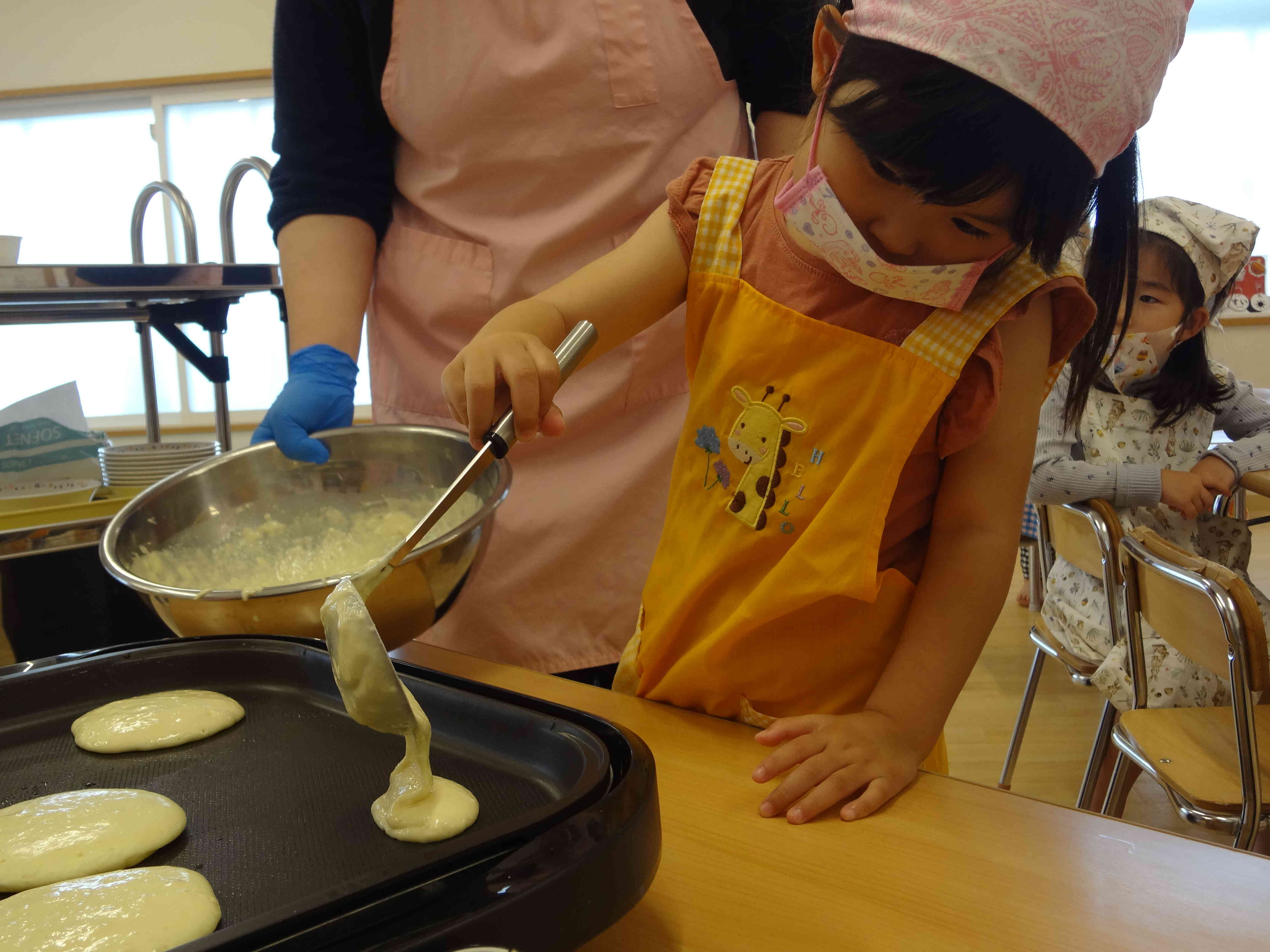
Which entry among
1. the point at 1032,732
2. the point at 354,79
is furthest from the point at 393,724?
the point at 1032,732

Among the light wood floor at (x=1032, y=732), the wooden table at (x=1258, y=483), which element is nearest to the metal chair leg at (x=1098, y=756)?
the light wood floor at (x=1032, y=732)

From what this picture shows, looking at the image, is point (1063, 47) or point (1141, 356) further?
point (1141, 356)

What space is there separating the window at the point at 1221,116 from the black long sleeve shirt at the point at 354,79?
4.27m

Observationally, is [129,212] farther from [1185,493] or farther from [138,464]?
[1185,493]

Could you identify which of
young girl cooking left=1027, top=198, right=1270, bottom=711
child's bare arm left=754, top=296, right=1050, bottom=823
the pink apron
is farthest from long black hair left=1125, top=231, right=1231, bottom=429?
child's bare arm left=754, top=296, right=1050, bottom=823

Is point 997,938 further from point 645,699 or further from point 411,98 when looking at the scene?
point 411,98

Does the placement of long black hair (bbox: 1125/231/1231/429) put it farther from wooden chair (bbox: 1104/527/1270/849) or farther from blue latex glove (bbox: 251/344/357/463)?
blue latex glove (bbox: 251/344/357/463)

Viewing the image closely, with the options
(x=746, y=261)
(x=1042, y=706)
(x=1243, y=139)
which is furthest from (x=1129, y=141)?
(x=1243, y=139)

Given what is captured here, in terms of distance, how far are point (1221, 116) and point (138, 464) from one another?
517 cm

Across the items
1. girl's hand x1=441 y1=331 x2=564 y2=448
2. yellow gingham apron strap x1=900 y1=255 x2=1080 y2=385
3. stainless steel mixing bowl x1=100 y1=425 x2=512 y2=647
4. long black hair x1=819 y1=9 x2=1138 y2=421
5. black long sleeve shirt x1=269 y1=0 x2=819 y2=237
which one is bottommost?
stainless steel mixing bowl x1=100 y1=425 x2=512 y2=647

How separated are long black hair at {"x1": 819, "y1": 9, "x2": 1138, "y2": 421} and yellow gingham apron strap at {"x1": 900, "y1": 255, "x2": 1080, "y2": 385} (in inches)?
1.7

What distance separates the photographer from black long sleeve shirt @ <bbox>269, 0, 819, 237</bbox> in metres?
0.99

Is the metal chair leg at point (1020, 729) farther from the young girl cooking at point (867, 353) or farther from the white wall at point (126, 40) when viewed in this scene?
the white wall at point (126, 40)

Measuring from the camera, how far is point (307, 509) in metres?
0.96
